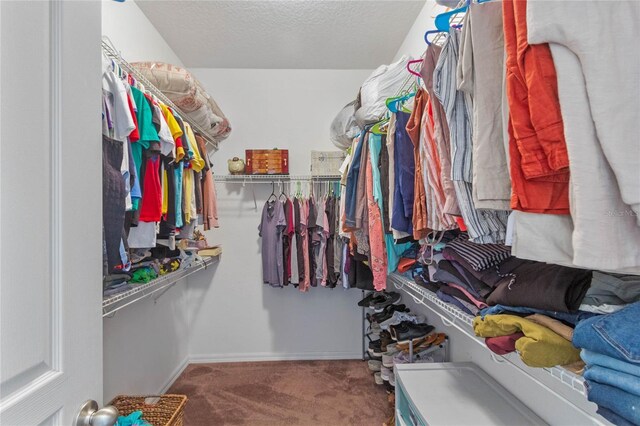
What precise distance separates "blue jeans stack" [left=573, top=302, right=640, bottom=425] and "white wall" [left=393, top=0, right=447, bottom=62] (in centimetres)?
196

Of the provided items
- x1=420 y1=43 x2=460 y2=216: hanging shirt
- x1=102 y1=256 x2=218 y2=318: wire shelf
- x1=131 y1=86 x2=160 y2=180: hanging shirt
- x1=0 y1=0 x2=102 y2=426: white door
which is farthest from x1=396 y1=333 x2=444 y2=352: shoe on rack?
x1=131 y1=86 x2=160 y2=180: hanging shirt

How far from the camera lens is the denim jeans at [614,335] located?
503 mm

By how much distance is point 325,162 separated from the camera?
2.88 metres

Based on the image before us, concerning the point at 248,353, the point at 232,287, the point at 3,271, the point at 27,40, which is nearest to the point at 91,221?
the point at 3,271

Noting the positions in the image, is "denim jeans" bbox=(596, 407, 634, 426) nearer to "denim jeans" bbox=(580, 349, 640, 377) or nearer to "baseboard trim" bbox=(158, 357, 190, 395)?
"denim jeans" bbox=(580, 349, 640, 377)

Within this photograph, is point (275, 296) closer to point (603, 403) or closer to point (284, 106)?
point (284, 106)

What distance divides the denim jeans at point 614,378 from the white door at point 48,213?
0.94m

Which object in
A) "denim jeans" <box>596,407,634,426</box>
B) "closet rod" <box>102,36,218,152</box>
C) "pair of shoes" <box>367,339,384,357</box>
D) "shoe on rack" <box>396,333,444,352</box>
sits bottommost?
"pair of shoes" <box>367,339,384,357</box>

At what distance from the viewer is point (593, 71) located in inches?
19.2

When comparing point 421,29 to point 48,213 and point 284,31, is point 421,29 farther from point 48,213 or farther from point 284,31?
point 48,213

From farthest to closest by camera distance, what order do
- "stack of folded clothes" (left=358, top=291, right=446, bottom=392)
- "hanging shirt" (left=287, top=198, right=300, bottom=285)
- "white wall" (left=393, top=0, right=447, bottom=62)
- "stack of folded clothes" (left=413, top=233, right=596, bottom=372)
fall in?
1. "hanging shirt" (left=287, top=198, right=300, bottom=285)
2. "white wall" (left=393, top=0, right=447, bottom=62)
3. "stack of folded clothes" (left=358, top=291, right=446, bottom=392)
4. "stack of folded clothes" (left=413, top=233, right=596, bottom=372)

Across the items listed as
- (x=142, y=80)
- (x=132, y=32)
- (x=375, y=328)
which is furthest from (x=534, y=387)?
(x=132, y=32)

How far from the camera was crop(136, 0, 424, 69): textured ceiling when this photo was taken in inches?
85.5

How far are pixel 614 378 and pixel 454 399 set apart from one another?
0.89 meters
